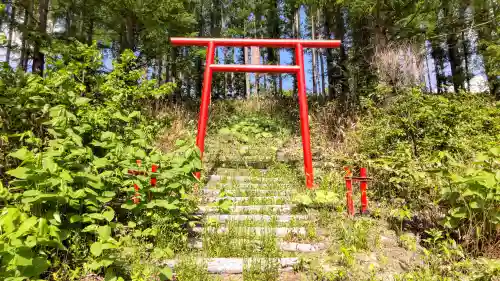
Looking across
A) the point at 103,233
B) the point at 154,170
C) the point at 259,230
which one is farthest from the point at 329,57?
the point at 103,233

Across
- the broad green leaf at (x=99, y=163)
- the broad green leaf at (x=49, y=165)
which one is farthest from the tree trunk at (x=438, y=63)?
the broad green leaf at (x=49, y=165)

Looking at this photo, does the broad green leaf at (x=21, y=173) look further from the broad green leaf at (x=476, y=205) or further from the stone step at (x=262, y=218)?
the broad green leaf at (x=476, y=205)

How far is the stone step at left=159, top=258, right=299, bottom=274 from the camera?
9.06ft

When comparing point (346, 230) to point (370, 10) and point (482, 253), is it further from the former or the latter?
point (370, 10)

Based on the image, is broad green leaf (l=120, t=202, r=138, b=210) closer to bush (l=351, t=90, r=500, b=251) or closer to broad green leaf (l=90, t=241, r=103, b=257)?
broad green leaf (l=90, t=241, r=103, b=257)

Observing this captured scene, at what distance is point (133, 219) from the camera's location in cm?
309

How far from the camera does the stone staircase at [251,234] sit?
281cm

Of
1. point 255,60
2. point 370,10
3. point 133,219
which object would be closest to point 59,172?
point 133,219

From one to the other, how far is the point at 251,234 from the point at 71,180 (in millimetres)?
1822

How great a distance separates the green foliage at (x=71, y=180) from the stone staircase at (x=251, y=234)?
0.39 m

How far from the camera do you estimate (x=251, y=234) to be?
330cm

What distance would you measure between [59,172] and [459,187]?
3.51 meters

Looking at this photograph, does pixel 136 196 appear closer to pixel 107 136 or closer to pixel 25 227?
pixel 107 136

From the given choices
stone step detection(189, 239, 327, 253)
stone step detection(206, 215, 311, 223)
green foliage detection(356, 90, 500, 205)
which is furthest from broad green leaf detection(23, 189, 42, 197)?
green foliage detection(356, 90, 500, 205)
